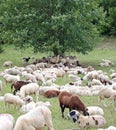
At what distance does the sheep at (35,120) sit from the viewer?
999 cm

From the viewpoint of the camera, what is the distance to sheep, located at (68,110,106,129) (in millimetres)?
11771

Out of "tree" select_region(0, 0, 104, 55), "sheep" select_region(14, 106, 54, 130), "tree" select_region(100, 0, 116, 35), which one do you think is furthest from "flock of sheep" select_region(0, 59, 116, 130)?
"tree" select_region(100, 0, 116, 35)

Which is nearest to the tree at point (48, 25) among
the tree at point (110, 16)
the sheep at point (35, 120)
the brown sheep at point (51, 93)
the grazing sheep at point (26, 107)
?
the brown sheep at point (51, 93)

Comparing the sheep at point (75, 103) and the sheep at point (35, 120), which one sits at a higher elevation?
the sheep at point (35, 120)

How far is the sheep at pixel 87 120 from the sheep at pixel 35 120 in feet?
5.09

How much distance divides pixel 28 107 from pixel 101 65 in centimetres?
1456

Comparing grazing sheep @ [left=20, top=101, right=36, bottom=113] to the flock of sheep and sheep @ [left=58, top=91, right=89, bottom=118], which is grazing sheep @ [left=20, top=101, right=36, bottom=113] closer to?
the flock of sheep

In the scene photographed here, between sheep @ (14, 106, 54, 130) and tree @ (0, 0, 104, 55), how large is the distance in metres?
15.7

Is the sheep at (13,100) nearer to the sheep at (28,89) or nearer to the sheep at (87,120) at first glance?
the sheep at (28,89)

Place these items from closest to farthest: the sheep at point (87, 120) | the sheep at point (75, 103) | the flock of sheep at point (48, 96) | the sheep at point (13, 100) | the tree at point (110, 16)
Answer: the flock of sheep at point (48, 96) < the sheep at point (87, 120) < the sheep at point (75, 103) < the sheep at point (13, 100) < the tree at point (110, 16)

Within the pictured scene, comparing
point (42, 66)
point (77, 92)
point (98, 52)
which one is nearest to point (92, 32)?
point (42, 66)

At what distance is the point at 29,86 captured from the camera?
15.4 meters

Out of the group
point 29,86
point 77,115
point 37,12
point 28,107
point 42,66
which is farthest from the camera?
point 37,12

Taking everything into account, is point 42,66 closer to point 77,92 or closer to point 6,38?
point 6,38
